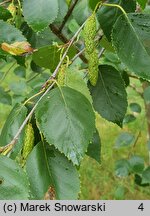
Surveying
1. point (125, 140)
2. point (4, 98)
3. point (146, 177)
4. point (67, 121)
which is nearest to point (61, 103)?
point (67, 121)

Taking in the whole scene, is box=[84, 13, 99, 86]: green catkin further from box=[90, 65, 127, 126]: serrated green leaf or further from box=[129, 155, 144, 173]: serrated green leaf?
box=[129, 155, 144, 173]: serrated green leaf

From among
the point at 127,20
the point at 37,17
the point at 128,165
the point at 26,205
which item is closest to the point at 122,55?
the point at 127,20

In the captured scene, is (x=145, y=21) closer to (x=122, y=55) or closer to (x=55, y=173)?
(x=122, y=55)

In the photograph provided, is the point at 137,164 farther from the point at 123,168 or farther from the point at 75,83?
the point at 75,83

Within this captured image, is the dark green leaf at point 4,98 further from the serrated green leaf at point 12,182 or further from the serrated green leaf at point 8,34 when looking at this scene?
the serrated green leaf at point 12,182

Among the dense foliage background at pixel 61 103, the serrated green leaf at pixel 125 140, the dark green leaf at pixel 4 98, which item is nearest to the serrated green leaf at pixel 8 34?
the dense foliage background at pixel 61 103

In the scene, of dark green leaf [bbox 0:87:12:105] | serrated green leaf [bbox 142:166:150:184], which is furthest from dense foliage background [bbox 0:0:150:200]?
serrated green leaf [bbox 142:166:150:184]

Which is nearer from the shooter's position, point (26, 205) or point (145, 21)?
point (26, 205)
